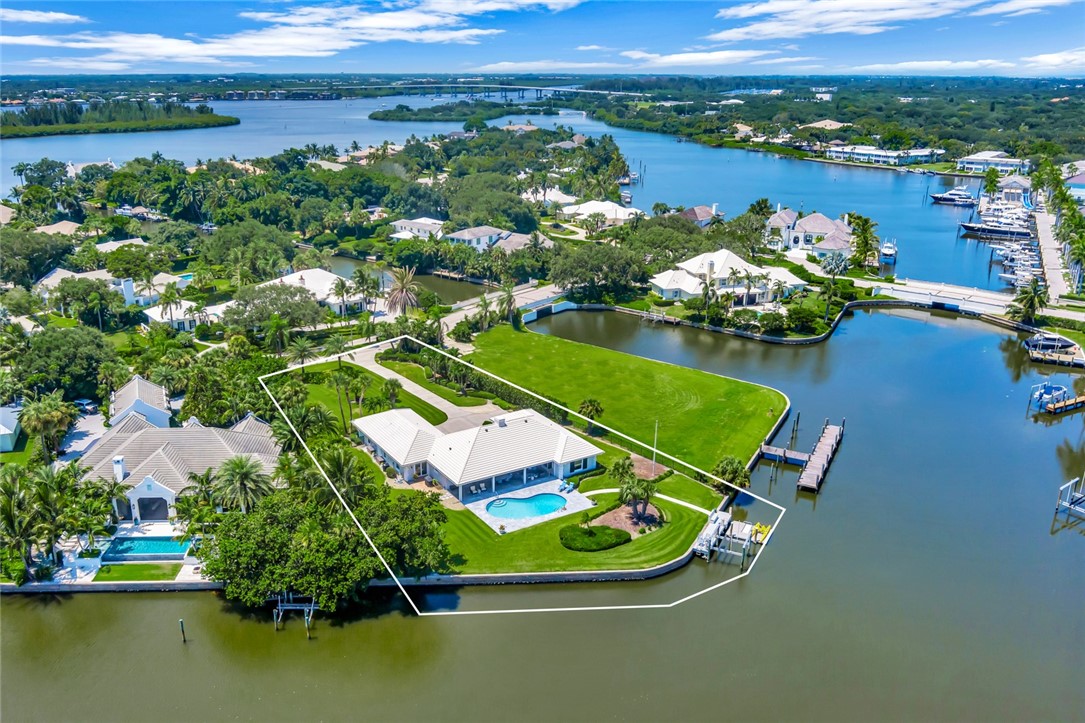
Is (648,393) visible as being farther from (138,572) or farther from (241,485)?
(138,572)

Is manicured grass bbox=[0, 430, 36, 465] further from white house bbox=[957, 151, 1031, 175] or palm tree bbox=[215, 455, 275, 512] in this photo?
white house bbox=[957, 151, 1031, 175]

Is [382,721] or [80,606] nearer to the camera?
[382,721]

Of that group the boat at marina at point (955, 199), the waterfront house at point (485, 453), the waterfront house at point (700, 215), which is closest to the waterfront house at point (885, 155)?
the boat at marina at point (955, 199)

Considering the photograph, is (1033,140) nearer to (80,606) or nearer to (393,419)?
(393,419)

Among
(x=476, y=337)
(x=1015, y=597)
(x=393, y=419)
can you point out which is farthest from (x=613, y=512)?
(x=476, y=337)

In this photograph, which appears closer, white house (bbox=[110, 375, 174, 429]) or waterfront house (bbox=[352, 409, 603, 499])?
waterfront house (bbox=[352, 409, 603, 499])

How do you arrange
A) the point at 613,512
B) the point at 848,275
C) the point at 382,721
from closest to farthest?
the point at 382,721, the point at 613,512, the point at 848,275

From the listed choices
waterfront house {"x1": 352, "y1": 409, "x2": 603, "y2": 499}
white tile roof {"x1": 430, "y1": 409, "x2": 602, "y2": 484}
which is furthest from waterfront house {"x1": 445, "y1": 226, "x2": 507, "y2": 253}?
white tile roof {"x1": 430, "y1": 409, "x2": 602, "y2": 484}

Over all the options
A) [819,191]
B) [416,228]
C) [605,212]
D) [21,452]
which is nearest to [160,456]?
[21,452]
